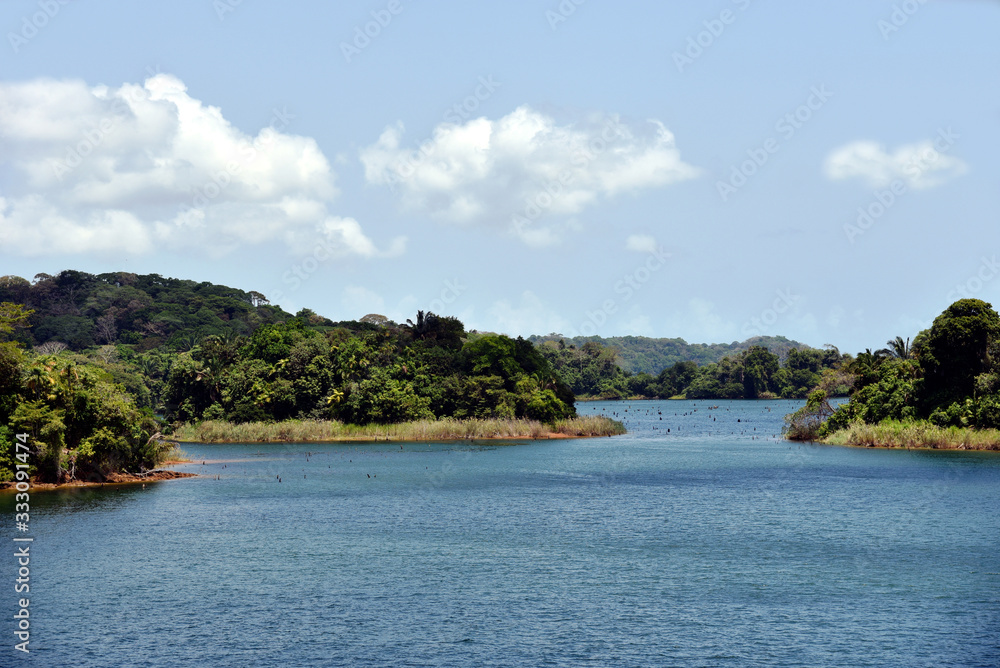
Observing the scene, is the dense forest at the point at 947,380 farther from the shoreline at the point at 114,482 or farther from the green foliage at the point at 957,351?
the shoreline at the point at 114,482

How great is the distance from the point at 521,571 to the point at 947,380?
196ft

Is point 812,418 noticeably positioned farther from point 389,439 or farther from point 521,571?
point 521,571

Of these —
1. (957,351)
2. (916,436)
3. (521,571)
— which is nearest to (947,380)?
(957,351)

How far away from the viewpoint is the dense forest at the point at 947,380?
7688 cm

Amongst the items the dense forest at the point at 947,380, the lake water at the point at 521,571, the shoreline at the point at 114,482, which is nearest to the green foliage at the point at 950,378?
the dense forest at the point at 947,380

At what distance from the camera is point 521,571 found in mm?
35500

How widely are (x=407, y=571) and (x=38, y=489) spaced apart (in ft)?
103

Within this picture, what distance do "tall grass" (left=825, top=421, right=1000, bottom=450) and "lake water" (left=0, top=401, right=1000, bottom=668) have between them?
980cm

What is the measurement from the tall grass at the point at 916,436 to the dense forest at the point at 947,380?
2.12 feet

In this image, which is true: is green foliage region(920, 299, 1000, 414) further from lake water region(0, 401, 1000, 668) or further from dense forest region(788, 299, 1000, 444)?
lake water region(0, 401, 1000, 668)

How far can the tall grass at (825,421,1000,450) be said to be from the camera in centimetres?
7594

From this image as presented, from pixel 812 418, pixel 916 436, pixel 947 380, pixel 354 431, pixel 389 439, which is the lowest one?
pixel 389 439

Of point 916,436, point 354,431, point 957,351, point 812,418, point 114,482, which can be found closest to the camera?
point 114,482

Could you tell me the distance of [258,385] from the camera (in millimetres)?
106625
